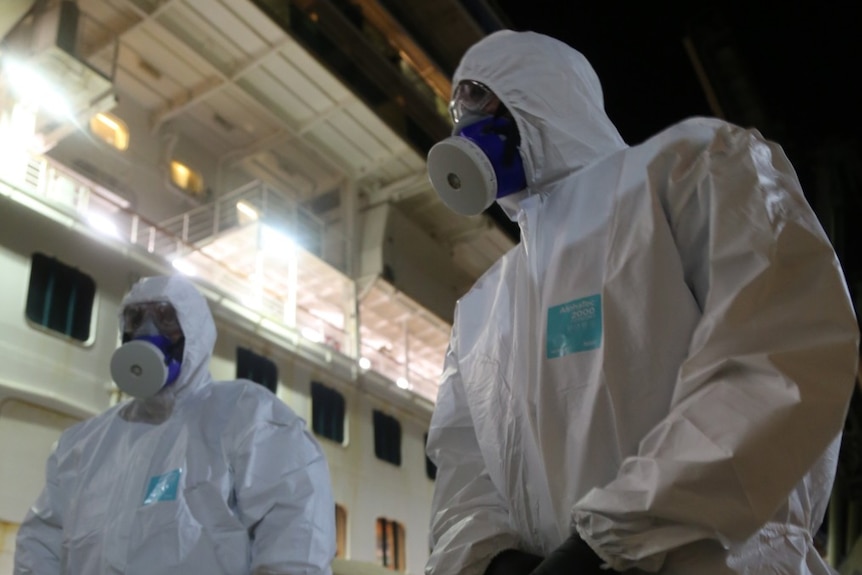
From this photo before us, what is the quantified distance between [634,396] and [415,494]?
13.0m

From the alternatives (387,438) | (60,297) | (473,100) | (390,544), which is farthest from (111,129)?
(473,100)

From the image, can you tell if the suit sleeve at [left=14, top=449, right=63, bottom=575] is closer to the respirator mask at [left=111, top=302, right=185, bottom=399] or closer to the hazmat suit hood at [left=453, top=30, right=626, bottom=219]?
the respirator mask at [left=111, top=302, right=185, bottom=399]

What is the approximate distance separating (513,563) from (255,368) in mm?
10151

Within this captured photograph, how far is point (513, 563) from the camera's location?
5.26 feet

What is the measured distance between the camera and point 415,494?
14141 millimetres

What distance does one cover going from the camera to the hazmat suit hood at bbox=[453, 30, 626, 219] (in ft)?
6.71

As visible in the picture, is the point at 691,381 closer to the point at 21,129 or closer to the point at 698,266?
the point at 698,266

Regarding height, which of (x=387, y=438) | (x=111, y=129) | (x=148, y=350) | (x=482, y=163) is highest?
(x=111, y=129)

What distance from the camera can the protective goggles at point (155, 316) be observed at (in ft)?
12.7

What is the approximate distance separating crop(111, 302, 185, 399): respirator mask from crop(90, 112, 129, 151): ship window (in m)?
9.22

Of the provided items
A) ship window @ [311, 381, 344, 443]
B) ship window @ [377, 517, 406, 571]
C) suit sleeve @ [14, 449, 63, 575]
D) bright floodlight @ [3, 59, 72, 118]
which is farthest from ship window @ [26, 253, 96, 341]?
ship window @ [377, 517, 406, 571]

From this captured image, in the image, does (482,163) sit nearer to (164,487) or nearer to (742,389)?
(742,389)

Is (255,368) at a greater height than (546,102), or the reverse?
(255,368)

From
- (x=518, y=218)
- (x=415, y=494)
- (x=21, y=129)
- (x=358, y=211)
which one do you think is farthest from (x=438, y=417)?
(x=358, y=211)
